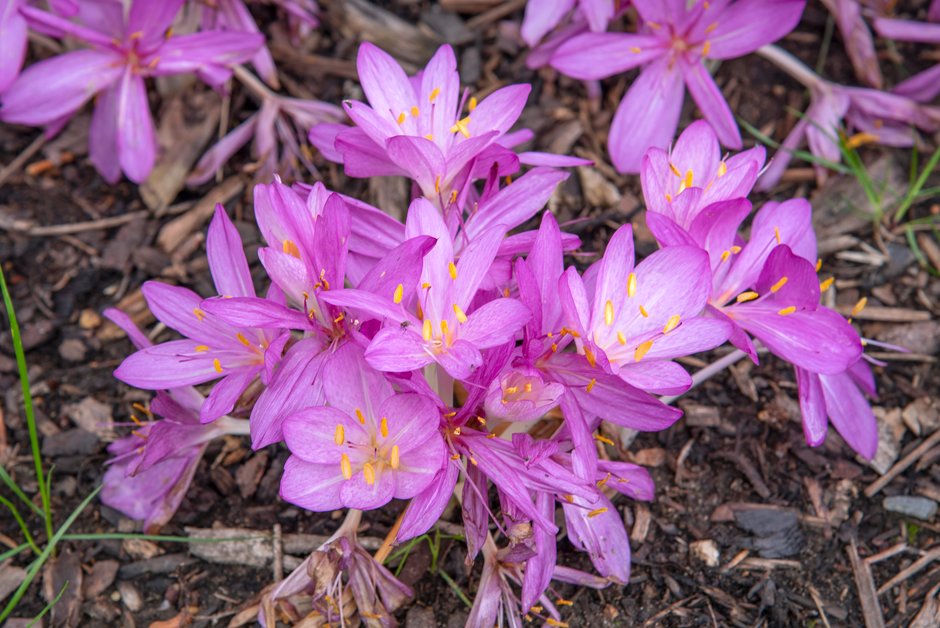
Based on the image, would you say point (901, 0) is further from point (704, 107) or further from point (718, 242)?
point (718, 242)

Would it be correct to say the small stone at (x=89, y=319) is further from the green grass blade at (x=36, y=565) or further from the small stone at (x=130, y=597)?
the small stone at (x=130, y=597)

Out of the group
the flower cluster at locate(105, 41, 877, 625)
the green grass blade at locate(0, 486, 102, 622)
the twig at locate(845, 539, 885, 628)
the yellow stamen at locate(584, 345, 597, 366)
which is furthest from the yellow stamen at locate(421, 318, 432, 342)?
the twig at locate(845, 539, 885, 628)

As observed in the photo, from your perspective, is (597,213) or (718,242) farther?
(597,213)

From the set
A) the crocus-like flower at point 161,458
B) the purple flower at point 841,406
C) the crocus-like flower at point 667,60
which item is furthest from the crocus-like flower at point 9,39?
the purple flower at point 841,406

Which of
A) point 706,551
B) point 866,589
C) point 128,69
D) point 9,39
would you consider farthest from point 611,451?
point 9,39

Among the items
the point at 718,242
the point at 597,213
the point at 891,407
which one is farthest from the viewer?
the point at 597,213

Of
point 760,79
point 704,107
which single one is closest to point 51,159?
point 704,107

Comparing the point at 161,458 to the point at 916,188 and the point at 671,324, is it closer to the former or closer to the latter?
the point at 671,324
